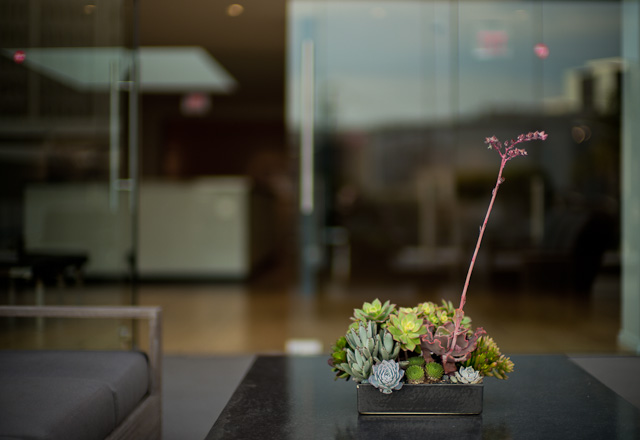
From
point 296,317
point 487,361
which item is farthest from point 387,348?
point 296,317

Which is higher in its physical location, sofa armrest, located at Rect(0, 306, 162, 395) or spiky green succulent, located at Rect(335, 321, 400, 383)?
spiky green succulent, located at Rect(335, 321, 400, 383)

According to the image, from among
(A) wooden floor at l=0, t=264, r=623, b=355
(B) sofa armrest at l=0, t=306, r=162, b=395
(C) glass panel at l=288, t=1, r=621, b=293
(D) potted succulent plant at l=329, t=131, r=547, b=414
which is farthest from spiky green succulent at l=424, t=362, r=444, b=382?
(C) glass panel at l=288, t=1, r=621, b=293

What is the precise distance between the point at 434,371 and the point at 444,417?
0.34 ft

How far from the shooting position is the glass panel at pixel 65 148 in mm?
2959

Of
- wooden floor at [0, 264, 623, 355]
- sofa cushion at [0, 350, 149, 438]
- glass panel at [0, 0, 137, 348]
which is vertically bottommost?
wooden floor at [0, 264, 623, 355]

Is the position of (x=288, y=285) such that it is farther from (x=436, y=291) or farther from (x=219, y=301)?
(x=436, y=291)

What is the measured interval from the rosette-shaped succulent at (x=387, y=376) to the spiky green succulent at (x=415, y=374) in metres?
0.05

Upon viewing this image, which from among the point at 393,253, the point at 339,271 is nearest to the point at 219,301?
the point at 339,271

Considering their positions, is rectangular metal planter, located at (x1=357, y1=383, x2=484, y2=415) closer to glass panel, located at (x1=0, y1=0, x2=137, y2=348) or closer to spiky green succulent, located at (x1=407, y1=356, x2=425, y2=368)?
spiky green succulent, located at (x1=407, y1=356, x2=425, y2=368)

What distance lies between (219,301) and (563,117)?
3.44m

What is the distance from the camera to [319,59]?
5.93 meters

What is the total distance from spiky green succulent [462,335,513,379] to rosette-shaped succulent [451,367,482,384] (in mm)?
26

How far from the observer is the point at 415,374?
148 centimetres

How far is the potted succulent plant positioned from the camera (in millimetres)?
1440
